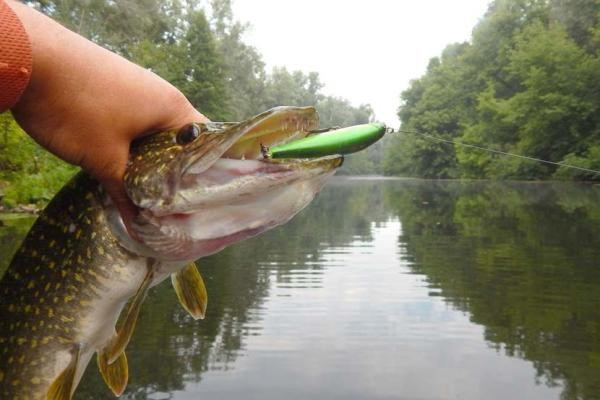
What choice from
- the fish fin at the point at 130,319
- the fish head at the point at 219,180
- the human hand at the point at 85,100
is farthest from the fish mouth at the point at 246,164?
the fish fin at the point at 130,319

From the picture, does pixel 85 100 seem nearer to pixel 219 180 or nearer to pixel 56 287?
pixel 219 180

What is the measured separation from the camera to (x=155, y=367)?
5.36m

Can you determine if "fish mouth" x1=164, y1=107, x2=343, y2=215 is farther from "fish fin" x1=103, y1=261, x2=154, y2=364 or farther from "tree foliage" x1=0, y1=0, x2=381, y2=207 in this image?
"tree foliage" x1=0, y1=0, x2=381, y2=207

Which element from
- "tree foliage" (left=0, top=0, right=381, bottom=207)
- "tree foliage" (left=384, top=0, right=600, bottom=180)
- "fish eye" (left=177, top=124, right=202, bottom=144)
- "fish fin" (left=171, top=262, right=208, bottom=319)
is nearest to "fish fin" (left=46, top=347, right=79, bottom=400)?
"fish fin" (left=171, top=262, right=208, bottom=319)

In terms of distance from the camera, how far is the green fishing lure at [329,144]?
1578 mm

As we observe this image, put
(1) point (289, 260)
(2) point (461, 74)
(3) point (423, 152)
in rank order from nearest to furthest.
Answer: (1) point (289, 260)
(2) point (461, 74)
(3) point (423, 152)

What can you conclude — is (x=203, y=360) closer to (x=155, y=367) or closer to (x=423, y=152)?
(x=155, y=367)

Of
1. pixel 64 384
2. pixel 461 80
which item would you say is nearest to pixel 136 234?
pixel 64 384

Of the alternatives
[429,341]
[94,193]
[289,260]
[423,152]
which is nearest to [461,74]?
[423,152]

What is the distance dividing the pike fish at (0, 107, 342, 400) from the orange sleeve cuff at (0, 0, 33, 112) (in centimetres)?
38

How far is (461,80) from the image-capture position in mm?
54219

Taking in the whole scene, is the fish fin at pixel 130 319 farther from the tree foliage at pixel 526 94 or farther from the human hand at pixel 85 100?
the tree foliage at pixel 526 94

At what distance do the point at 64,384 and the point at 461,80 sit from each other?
184 ft

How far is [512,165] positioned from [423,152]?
73.6ft
